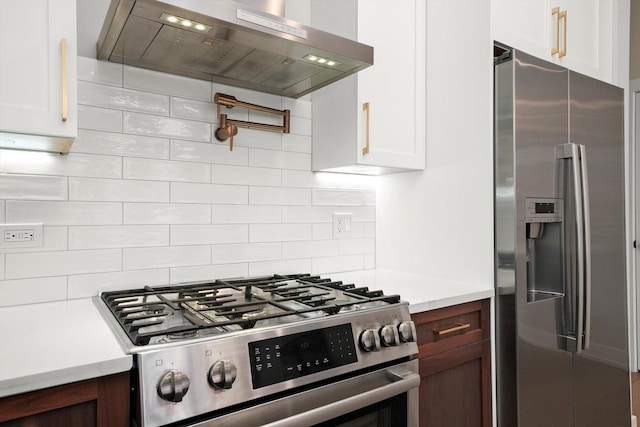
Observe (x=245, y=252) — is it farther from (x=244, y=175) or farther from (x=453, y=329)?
(x=453, y=329)

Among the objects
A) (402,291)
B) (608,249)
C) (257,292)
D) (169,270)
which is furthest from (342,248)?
(608,249)

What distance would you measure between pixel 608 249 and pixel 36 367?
2.34 metres

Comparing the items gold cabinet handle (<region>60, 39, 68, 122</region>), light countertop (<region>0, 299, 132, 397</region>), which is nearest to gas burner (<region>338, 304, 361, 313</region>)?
light countertop (<region>0, 299, 132, 397</region>)

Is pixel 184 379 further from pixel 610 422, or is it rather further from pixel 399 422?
pixel 610 422

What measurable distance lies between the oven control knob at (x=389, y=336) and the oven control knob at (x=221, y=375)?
499 mm

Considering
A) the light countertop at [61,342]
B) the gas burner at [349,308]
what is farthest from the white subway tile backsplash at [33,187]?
the gas burner at [349,308]

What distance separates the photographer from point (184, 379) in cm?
92

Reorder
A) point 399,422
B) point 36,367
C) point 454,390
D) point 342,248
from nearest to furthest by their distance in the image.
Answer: point 36,367
point 399,422
point 454,390
point 342,248

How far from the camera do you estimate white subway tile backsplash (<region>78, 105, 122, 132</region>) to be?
4.87 feet

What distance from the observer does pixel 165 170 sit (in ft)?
5.41

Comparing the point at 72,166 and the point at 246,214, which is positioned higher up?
the point at 72,166

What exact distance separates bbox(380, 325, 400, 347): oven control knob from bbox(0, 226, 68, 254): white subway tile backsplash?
1.11 metres

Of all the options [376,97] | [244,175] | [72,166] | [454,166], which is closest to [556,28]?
[454,166]

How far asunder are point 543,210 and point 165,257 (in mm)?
1563
